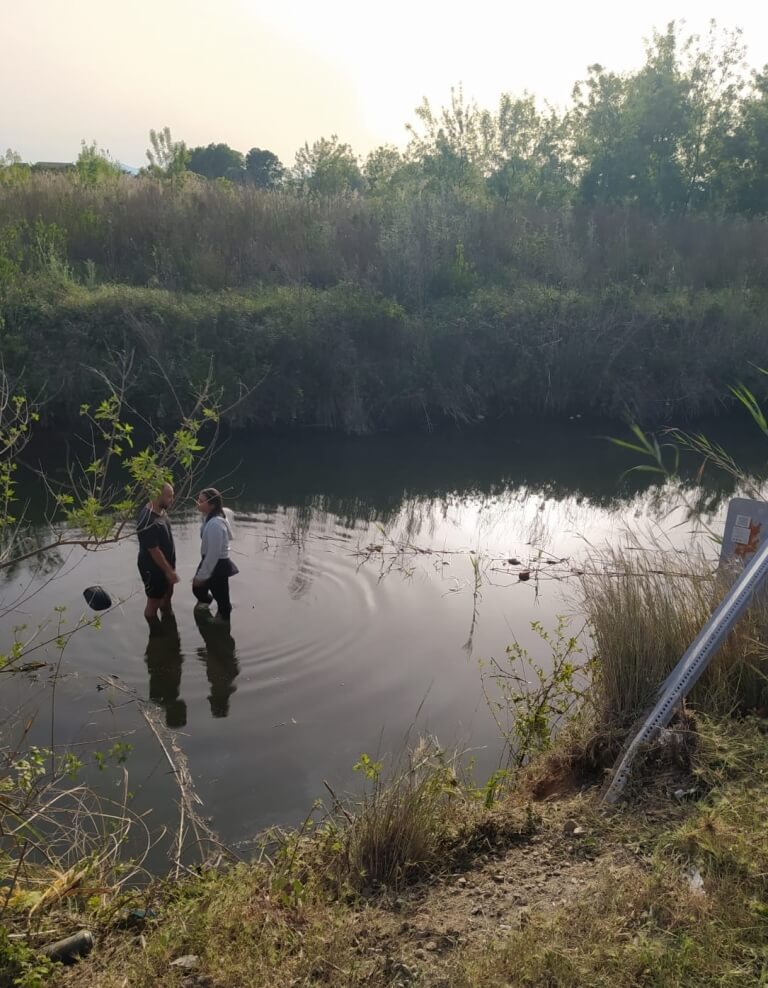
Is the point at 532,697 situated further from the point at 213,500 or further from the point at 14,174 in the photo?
the point at 14,174

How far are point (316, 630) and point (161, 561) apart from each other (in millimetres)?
1729

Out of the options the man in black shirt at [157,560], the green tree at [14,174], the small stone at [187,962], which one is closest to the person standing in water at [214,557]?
the man in black shirt at [157,560]

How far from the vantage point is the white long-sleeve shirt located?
26.6 ft

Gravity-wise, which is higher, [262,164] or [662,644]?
[262,164]

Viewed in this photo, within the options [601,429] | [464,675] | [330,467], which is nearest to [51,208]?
[330,467]

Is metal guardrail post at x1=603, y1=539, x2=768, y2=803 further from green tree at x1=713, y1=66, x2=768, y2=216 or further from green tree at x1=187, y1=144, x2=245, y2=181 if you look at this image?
green tree at x1=187, y1=144, x2=245, y2=181

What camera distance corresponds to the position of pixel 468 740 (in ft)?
20.9

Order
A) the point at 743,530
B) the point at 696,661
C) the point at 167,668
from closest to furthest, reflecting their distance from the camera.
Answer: the point at 696,661 < the point at 743,530 < the point at 167,668

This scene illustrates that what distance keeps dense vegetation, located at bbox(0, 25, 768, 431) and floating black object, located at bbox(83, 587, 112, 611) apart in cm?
697

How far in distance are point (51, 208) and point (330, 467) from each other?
12.6 meters

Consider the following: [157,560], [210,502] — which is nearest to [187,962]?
[157,560]

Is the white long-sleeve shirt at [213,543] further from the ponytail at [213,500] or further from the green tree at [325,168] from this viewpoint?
the green tree at [325,168]

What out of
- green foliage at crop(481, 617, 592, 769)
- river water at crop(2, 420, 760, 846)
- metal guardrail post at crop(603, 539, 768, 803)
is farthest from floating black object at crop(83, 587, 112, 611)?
metal guardrail post at crop(603, 539, 768, 803)

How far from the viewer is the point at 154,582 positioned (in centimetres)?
814
